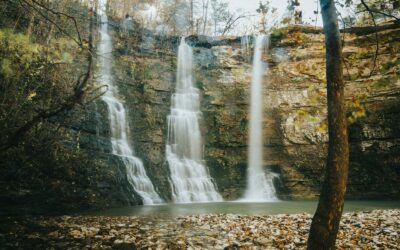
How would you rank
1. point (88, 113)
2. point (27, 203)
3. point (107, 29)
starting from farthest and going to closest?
point (107, 29) → point (88, 113) → point (27, 203)

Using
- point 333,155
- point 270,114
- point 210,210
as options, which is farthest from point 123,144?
point 333,155

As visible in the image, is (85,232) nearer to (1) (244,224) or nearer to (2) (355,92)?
(1) (244,224)

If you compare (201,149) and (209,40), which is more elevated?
(209,40)

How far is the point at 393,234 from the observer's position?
22.0 ft

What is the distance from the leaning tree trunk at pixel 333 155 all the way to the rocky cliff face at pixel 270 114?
12897mm

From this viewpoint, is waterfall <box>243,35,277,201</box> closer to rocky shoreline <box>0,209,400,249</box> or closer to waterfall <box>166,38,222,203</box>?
waterfall <box>166,38,222,203</box>

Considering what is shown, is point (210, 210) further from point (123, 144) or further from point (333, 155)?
point (333, 155)

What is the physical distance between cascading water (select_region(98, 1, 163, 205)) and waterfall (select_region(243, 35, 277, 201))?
6166 mm

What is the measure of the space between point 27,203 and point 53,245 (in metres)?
4.36

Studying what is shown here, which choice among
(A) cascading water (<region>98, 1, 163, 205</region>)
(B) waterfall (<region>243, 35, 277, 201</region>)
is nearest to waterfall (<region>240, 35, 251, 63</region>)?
(B) waterfall (<region>243, 35, 277, 201</region>)

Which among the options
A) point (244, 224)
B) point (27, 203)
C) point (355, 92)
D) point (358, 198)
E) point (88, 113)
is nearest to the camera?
point (244, 224)

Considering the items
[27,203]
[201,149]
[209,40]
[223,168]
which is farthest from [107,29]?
[27,203]

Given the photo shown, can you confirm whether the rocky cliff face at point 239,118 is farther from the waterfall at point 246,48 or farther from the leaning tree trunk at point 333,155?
the leaning tree trunk at point 333,155

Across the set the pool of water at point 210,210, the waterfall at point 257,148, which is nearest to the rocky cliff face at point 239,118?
the waterfall at point 257,148
